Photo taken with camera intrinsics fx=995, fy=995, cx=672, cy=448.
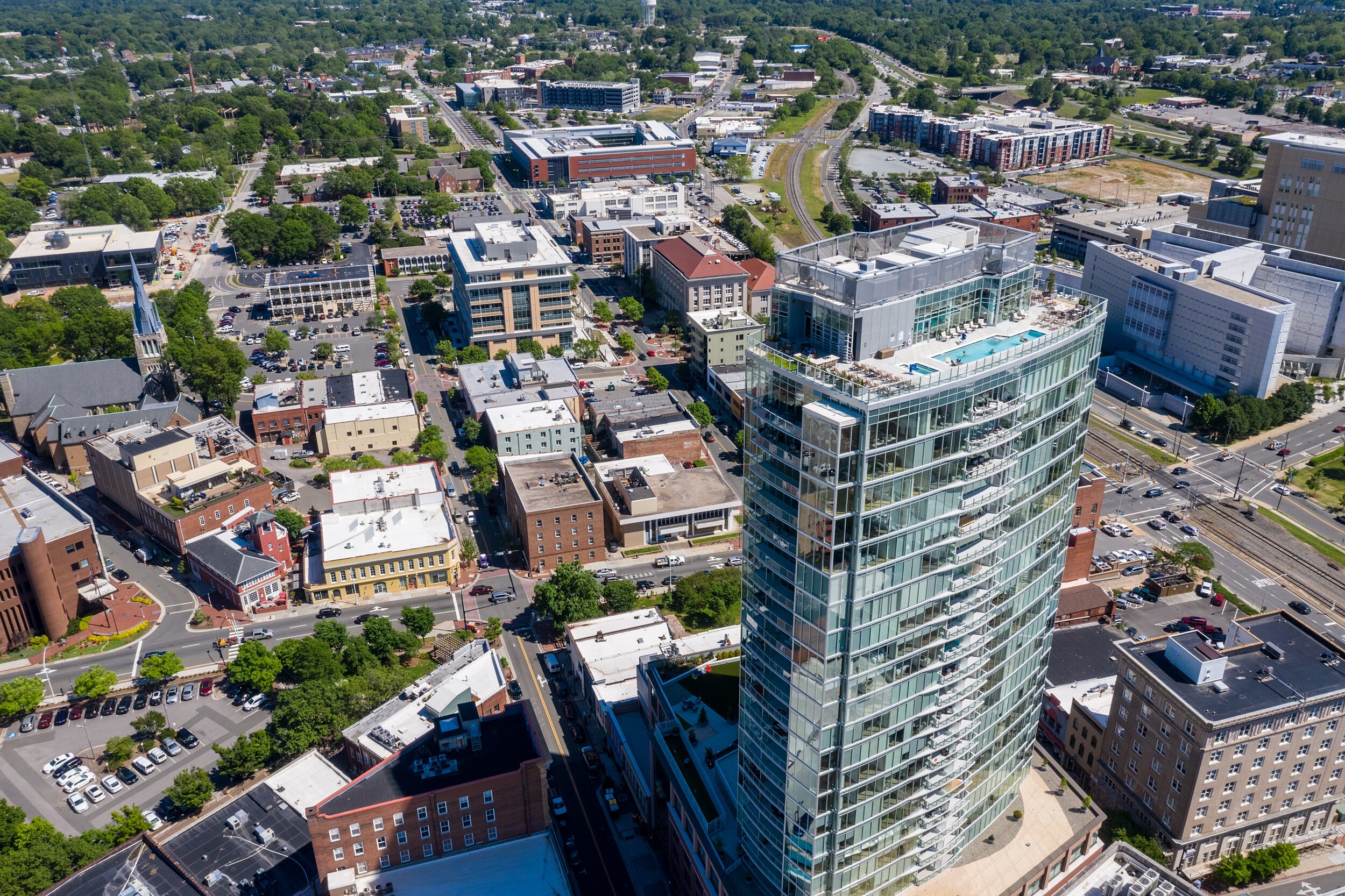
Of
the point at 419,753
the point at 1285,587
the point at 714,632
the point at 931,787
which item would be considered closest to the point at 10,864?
the point at 419,753

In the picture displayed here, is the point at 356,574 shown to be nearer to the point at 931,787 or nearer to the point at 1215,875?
the point at 931,787

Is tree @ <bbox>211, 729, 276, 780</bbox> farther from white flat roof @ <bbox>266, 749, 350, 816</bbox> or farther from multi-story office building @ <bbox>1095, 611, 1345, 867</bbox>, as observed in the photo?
multi-story office building @ <bbox>1095, 611, 1345, 867</bbox>

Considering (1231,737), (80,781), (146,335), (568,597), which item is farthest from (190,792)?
(146,335)

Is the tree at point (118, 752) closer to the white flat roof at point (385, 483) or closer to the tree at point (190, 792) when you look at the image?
the tree at point (190, 792)

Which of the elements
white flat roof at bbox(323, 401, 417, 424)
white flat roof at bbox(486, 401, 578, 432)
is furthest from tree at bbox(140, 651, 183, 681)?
white flat roof at bbox(486, 401, 578, 432)

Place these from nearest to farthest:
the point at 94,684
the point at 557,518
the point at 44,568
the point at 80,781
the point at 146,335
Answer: the point at 80,781 < the point at 94,684 < the point at 44,568 < the point at 557,518 < the point at 146,335

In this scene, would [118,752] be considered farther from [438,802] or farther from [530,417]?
[530,417]

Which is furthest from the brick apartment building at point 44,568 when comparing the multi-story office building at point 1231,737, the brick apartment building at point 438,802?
the multi-story office building at point 1231,737
